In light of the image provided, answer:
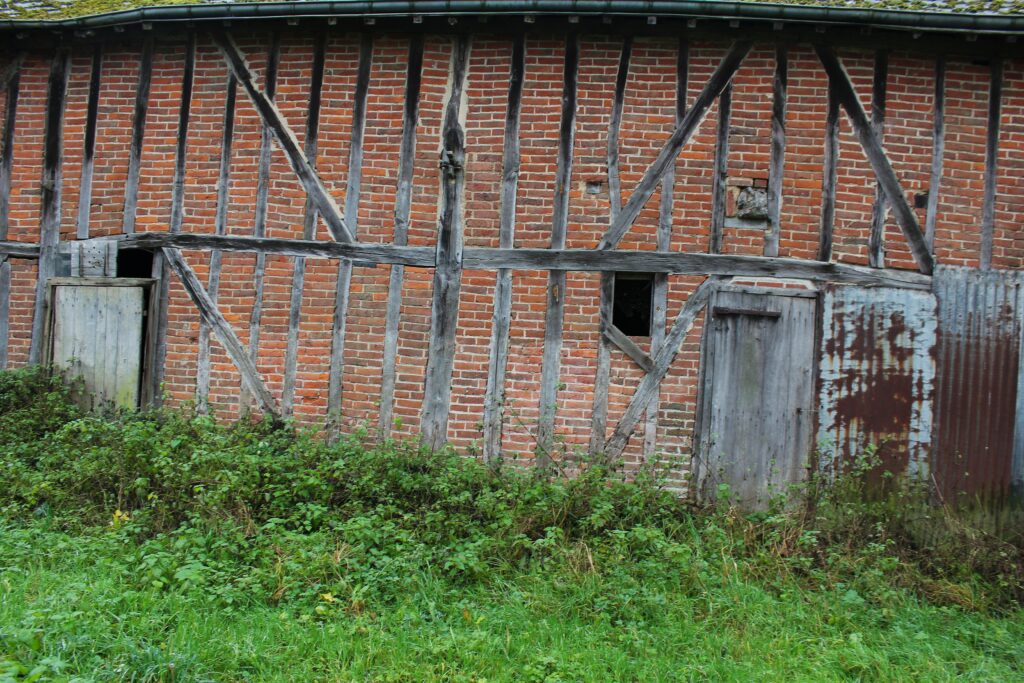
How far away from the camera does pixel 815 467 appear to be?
20.7 ft

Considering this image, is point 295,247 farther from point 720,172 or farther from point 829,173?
point 829,173

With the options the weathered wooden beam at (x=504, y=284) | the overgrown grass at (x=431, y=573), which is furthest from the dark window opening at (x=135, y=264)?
the weathered wooden beam at (x=504, y=284)

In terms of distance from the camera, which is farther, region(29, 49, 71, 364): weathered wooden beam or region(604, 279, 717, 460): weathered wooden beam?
region(29, 49, 71, 364): weathered wooden beam

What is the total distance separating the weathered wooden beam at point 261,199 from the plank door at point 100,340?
3.90 ft

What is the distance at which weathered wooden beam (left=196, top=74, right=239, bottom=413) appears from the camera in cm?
696

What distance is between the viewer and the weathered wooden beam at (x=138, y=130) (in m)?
7.16

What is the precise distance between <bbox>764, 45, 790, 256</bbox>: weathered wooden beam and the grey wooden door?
1.92 ft

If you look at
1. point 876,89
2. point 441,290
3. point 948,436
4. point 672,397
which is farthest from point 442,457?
point 876,89

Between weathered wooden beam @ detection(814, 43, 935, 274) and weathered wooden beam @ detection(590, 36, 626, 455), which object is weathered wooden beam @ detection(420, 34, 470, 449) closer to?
weathered wooden beam @ detection(590, 36, 626, 455)

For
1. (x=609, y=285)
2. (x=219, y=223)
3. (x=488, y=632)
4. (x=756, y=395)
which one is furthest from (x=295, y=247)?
(x=756, y=395)

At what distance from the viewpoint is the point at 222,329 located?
6.94 meters

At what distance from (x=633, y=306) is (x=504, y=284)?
166 centimetres

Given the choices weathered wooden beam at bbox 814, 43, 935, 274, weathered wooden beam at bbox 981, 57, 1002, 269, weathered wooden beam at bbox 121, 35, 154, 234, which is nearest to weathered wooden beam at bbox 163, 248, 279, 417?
weathered wooden beam at bbox 121, 35, 154, 234

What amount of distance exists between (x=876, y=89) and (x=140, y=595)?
7.16 metres
